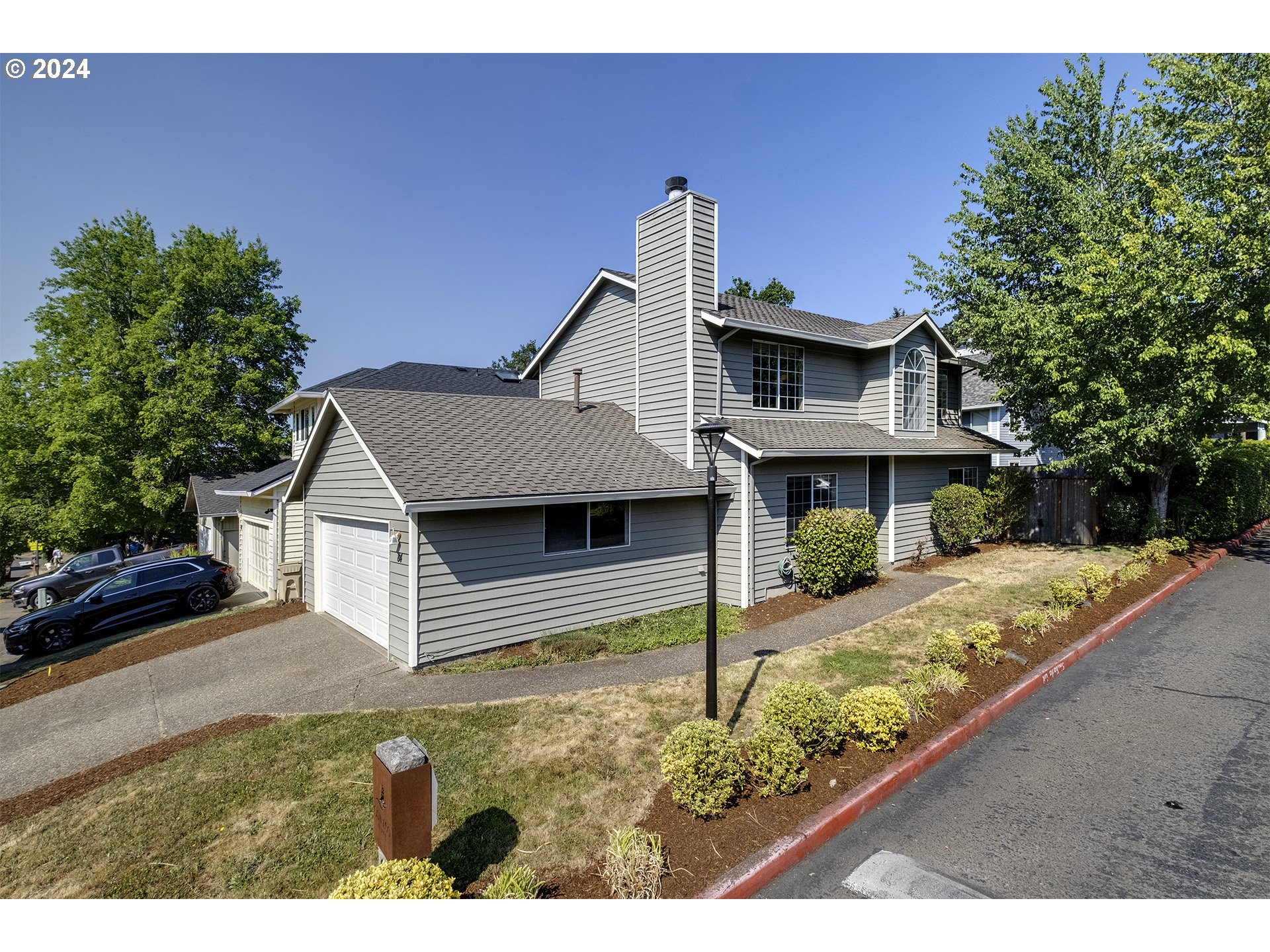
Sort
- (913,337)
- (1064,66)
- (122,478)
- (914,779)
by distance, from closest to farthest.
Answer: (914,779) → (913,337) → (1064,66) → (122,478)

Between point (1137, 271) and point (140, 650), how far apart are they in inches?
911

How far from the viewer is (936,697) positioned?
626cm

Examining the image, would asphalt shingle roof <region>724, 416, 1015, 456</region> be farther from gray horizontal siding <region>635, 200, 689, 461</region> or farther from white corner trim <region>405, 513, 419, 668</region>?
white corner trim <region>405, 513, 419, 668</region>

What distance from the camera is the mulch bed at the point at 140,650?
9586mm

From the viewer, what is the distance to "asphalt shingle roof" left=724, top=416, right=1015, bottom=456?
464 inches

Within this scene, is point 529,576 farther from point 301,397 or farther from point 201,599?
point 301,397

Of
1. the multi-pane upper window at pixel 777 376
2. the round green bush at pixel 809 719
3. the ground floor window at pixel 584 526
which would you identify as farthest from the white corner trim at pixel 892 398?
the round green bush at pixel 809 719

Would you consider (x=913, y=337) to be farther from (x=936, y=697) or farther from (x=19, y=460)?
(x=19, y=460)

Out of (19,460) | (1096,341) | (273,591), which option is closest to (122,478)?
(19,460)

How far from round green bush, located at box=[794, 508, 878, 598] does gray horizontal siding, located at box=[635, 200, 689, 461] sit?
10.1 feet

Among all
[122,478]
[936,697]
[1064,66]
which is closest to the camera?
[936,697]

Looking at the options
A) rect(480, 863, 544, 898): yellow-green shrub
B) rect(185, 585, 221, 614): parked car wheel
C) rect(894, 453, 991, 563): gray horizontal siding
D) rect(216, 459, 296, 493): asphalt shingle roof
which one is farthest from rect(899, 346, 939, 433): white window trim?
rect(185, 585, 221, 614): parked car wheel

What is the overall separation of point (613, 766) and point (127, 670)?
9.66m

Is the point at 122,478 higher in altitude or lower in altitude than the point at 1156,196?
lower
